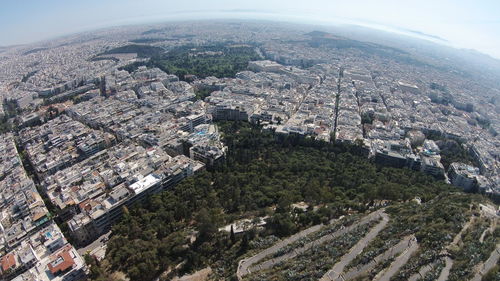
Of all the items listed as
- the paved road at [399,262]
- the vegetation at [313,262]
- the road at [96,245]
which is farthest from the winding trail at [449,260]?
the road at [96,245]

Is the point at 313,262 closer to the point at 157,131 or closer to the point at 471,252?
the point at 471,252

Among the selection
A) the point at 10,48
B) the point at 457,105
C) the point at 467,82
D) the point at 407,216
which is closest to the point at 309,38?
the point at 467,82

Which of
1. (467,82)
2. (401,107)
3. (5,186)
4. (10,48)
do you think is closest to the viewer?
(5,186)

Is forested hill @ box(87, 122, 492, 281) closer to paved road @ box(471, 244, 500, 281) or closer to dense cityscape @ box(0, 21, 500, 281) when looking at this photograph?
dense cityscape @ box(0, 21, 500, 281)

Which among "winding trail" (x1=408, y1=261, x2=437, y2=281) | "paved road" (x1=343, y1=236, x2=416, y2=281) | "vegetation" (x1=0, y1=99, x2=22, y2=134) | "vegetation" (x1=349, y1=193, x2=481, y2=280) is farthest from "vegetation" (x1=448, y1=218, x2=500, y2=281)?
"vegetation" (x1=0, y1=99, x2=22, y2=134)

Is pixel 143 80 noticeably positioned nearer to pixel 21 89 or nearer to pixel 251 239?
pixel 21 89
